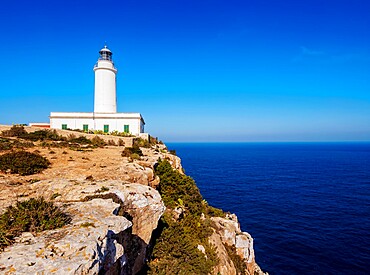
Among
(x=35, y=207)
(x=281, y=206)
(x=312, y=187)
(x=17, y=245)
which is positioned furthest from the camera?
(x=312, y=187)

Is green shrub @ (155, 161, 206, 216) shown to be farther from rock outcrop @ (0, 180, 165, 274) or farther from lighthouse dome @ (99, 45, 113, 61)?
lighthouse dome @ (99, 45, 113, 61)

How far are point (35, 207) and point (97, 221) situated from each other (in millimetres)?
1921

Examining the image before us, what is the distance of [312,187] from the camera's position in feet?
182

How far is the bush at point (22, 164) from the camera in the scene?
40.3 feet

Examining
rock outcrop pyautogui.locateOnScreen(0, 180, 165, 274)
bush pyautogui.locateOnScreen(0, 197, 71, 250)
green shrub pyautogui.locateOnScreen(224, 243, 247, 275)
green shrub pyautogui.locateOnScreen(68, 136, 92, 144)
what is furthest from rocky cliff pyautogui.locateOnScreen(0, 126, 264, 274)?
green shrub pyautogui.locateOnScreen(68, 136, 92, 144)

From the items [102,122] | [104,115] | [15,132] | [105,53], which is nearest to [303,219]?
[102,122]

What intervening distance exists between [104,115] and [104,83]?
21.4 feet

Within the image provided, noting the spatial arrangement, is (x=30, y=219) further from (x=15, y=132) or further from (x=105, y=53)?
(x=105, y=53)

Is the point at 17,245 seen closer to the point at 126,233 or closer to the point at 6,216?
the point at 6,216

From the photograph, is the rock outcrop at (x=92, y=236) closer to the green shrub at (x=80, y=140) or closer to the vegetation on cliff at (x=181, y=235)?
the vegetation on cliff at (x=181, y=235)

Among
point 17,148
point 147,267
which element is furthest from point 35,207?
point 17,148

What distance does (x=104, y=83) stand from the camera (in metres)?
38.4

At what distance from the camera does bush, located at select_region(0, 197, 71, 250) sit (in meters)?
5.28

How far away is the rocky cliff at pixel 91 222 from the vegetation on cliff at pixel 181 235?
1.70 feet
